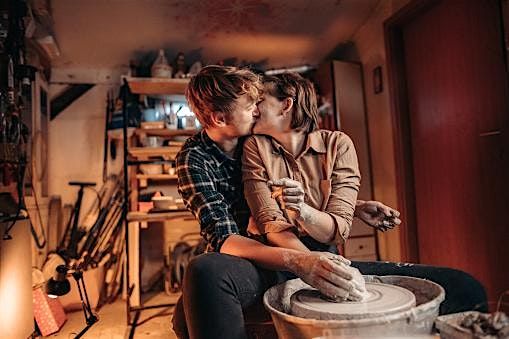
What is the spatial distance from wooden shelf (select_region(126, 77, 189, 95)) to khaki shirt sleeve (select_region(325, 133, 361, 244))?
1.60 m

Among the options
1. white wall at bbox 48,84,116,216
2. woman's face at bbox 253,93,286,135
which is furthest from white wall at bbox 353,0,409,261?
A: white wall at bbox 48,84,116,216

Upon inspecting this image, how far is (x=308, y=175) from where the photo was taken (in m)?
1.12

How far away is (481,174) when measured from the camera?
1807 millimetres

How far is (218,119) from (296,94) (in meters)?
0.25

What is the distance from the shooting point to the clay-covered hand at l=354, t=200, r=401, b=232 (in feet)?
3.79

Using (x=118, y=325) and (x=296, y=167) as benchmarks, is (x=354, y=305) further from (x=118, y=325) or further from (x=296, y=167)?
(x=118, y=325)

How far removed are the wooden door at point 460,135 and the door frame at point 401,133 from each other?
2 centimetres

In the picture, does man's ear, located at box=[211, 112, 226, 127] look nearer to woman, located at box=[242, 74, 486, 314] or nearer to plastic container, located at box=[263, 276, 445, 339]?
woman, located at box=[242, 74, 486, 314]

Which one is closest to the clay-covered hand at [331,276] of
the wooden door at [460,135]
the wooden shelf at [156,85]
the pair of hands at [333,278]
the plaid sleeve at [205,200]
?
the pair of hands at [333,278]

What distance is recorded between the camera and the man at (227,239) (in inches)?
32.4

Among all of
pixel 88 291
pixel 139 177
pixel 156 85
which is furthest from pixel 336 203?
pixel 88 291

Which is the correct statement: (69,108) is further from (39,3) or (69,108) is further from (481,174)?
(481,174)

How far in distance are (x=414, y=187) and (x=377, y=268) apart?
1341 millimetres

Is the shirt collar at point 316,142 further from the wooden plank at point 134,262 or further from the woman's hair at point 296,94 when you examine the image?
the wooden plank at point 134,262
